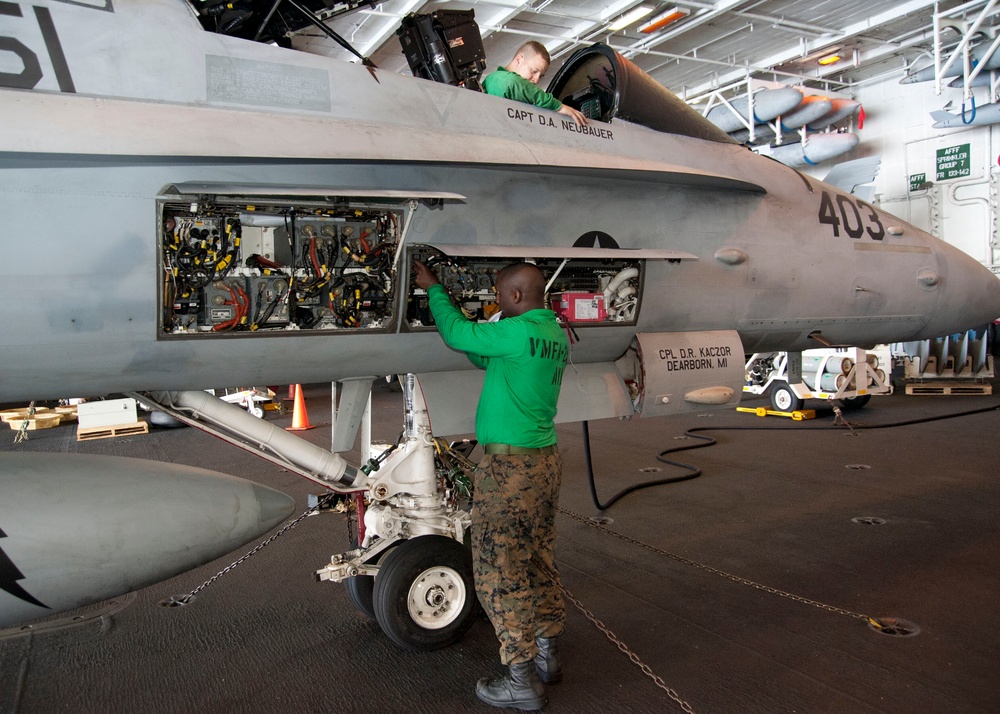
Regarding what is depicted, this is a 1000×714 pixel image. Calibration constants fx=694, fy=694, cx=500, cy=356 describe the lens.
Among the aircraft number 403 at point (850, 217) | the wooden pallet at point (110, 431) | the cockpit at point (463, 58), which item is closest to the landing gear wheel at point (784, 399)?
the aircraft number 403 at point (850, 217)

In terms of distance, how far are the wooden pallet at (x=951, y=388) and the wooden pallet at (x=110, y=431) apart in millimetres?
12227

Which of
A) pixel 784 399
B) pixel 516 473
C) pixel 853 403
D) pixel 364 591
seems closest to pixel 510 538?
pixel 516 473

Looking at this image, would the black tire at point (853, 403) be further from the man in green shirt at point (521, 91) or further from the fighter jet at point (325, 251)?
the man in green shirt at point (521, 91)

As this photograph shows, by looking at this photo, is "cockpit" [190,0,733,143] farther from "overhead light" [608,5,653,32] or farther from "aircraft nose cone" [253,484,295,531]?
"overhead light" [608,5,653,32]

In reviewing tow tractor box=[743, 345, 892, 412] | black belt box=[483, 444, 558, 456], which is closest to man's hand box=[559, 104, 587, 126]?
black belt box=[483, 444, 558, 456]

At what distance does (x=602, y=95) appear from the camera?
4.05m

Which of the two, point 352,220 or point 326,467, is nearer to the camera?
point 352,220

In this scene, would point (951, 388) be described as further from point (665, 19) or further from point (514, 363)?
point (514, 363)

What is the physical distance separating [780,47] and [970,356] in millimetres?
6605

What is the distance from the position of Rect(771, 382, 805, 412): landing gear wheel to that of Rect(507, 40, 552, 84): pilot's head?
7.48m

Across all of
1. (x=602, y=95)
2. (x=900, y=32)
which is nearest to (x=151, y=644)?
(x=602, y=95)

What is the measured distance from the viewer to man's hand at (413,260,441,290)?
3010 millimetres

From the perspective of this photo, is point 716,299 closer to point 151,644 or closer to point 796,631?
point 796,631

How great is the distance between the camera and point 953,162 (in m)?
14.3
